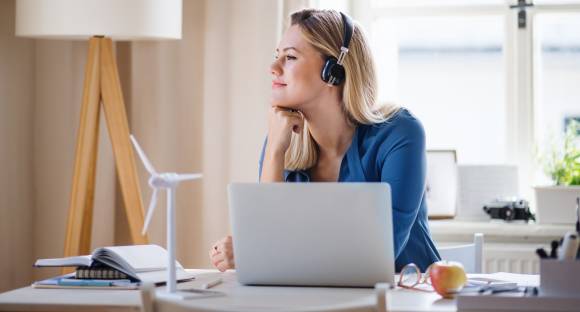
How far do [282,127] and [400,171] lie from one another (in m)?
0.33

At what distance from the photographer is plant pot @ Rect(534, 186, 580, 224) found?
10.6 feet

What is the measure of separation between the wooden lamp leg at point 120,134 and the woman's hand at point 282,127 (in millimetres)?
755

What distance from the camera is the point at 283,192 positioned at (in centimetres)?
167

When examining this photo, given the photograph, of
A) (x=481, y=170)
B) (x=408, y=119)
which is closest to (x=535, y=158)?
(x=481, y=170)

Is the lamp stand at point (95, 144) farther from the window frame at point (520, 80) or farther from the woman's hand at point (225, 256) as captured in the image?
the window frame at point (520, 80)

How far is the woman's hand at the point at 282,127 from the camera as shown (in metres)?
2.29

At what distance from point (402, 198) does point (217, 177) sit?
1.32 metres

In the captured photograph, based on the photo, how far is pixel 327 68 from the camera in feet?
7.56

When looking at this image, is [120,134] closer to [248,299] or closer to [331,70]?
[331,70]

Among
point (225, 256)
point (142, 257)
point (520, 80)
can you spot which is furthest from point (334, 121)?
point (520, 80)

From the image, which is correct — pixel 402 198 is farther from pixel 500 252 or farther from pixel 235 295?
pixel 500 252

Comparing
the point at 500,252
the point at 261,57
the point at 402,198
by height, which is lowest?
the point at 500,252

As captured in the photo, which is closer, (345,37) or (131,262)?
(131,262)

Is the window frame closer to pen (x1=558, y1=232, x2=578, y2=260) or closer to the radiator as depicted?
the radiator
